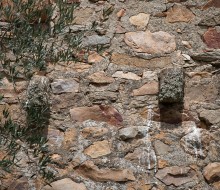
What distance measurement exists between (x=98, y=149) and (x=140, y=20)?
101cm

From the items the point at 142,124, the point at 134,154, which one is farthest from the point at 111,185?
the point at 142,124

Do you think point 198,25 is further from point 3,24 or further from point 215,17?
point 3,24

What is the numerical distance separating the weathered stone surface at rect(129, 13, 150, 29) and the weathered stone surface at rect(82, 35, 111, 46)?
23 centimetres

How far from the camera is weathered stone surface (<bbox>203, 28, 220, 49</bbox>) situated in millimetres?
3443

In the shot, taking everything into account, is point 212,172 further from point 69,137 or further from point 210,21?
point 210,21

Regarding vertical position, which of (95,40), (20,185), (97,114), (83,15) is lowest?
(20,185)

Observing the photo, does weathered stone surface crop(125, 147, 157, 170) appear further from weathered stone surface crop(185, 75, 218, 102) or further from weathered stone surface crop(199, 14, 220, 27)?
weathered stone surface crop(199, 14, 220, 27)

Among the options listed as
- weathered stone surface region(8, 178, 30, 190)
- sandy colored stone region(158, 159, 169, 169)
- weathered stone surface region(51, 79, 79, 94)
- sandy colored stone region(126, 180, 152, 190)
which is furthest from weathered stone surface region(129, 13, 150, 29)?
weathered stone surface region(8, 178, 30, 190)

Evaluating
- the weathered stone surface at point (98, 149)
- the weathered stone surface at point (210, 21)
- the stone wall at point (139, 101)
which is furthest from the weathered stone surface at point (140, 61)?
the weathered stone surface at point (98, 149)

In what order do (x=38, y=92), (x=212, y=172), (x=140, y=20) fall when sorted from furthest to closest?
(x=140, y=20), (x=38, y=92), (x=212, y=172)

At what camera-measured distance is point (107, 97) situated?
3271 mm

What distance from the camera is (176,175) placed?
3.00m

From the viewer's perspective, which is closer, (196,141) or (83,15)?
(196,141)

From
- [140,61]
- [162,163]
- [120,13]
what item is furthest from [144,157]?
[120,13]
